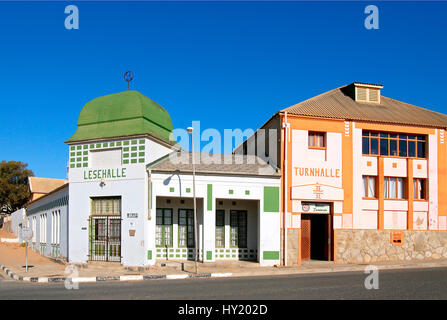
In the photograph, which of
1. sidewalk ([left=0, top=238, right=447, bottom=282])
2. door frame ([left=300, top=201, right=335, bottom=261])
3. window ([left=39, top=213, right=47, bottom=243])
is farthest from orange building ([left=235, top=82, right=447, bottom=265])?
window ([left=39, top=213, right=47, bottom=243])

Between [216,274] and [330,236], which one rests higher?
[330,236]

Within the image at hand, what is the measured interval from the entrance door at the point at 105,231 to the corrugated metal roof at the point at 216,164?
2800 millimetres

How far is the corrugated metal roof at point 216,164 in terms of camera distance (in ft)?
69.3

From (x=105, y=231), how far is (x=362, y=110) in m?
14.7

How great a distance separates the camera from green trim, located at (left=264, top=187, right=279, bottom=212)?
856 inches

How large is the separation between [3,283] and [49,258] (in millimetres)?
9041

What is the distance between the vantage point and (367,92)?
2558 centimetres

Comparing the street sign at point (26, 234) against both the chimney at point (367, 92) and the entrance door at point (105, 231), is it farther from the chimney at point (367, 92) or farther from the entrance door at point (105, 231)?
the chimney at point (367, 92)

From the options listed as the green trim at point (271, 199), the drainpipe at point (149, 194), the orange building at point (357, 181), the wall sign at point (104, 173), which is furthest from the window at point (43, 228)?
the orange building at point (357, 181)

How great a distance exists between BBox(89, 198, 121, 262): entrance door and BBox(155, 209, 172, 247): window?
6.67 ft

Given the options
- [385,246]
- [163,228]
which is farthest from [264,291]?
[385,246]

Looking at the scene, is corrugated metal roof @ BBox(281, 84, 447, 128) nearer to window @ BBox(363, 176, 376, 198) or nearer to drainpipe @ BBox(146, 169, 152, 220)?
window @ BBox(363, 176, 376, 198)

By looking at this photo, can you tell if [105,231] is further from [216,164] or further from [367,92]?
[367,92]
